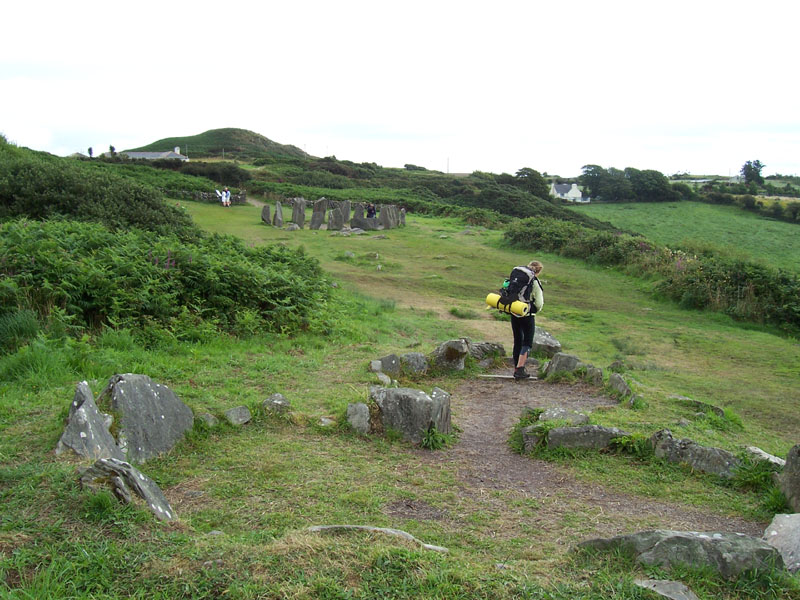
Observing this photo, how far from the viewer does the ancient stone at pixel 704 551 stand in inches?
135

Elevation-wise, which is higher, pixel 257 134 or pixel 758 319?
pixel 257 134

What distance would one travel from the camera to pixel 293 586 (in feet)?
10.3

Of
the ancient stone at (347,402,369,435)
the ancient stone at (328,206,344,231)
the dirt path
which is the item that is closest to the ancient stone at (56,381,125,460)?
the ancient stone at (347,402,369,435)

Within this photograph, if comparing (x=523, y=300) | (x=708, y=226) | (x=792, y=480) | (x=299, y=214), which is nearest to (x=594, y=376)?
(x=523, y=300)

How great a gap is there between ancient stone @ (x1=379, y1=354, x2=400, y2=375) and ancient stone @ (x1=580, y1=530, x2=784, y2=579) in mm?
4924

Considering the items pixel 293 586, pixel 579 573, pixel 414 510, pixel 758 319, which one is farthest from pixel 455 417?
pixel 758 319

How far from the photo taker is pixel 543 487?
536 centimetres

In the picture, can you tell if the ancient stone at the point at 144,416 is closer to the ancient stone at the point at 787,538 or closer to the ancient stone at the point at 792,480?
the ancient stone at the point at 787,538

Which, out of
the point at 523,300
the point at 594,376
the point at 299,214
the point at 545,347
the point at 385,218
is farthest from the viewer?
the point at 385,218

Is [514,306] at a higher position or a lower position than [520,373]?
higher

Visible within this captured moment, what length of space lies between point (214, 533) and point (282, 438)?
82.6 inches

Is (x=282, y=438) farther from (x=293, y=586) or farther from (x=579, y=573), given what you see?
(x=579, y=573)

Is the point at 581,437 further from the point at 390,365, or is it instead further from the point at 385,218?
the point at 385,218

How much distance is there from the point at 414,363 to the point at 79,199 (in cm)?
966
